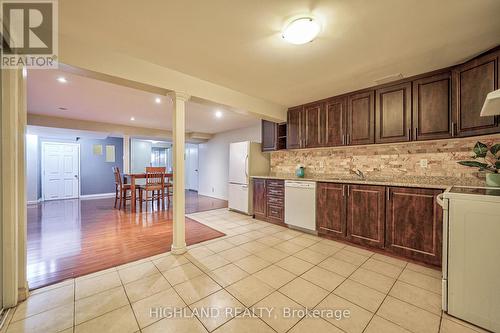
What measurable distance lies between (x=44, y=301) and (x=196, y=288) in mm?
1246

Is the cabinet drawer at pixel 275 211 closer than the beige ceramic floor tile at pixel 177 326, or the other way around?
the beige ceramic floor tile at pixel 177 326

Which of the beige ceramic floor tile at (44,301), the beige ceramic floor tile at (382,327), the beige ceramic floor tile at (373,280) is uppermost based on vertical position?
the beige ceramic floor tile at (44,301)

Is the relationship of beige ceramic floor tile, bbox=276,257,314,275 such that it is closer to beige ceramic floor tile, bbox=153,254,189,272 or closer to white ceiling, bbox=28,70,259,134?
beige ceramic floor tile, bbox=153,254,189,272

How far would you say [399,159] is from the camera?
2.93 meters

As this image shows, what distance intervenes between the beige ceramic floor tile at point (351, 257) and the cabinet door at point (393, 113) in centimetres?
162

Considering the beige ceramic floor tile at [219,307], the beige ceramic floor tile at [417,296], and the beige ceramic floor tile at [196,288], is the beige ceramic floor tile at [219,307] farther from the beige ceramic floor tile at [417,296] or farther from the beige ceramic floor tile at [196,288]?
the beige ceramic floor tile at [417,296]

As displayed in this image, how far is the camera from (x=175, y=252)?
2586mm

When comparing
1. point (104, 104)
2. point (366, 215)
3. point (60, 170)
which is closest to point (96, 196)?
point (60, 170)

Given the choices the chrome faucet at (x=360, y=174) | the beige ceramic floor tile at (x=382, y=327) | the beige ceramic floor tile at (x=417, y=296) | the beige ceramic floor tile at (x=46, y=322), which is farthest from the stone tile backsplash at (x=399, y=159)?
the beige ceramic floor tile at (x=46, y=322)

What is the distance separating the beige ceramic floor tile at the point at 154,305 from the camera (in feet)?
4.90

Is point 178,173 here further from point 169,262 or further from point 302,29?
point 302,29

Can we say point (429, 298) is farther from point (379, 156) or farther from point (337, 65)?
point (337, 65)

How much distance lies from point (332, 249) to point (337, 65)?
2398mm

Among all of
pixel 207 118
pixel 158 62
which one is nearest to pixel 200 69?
pixel 158 62
